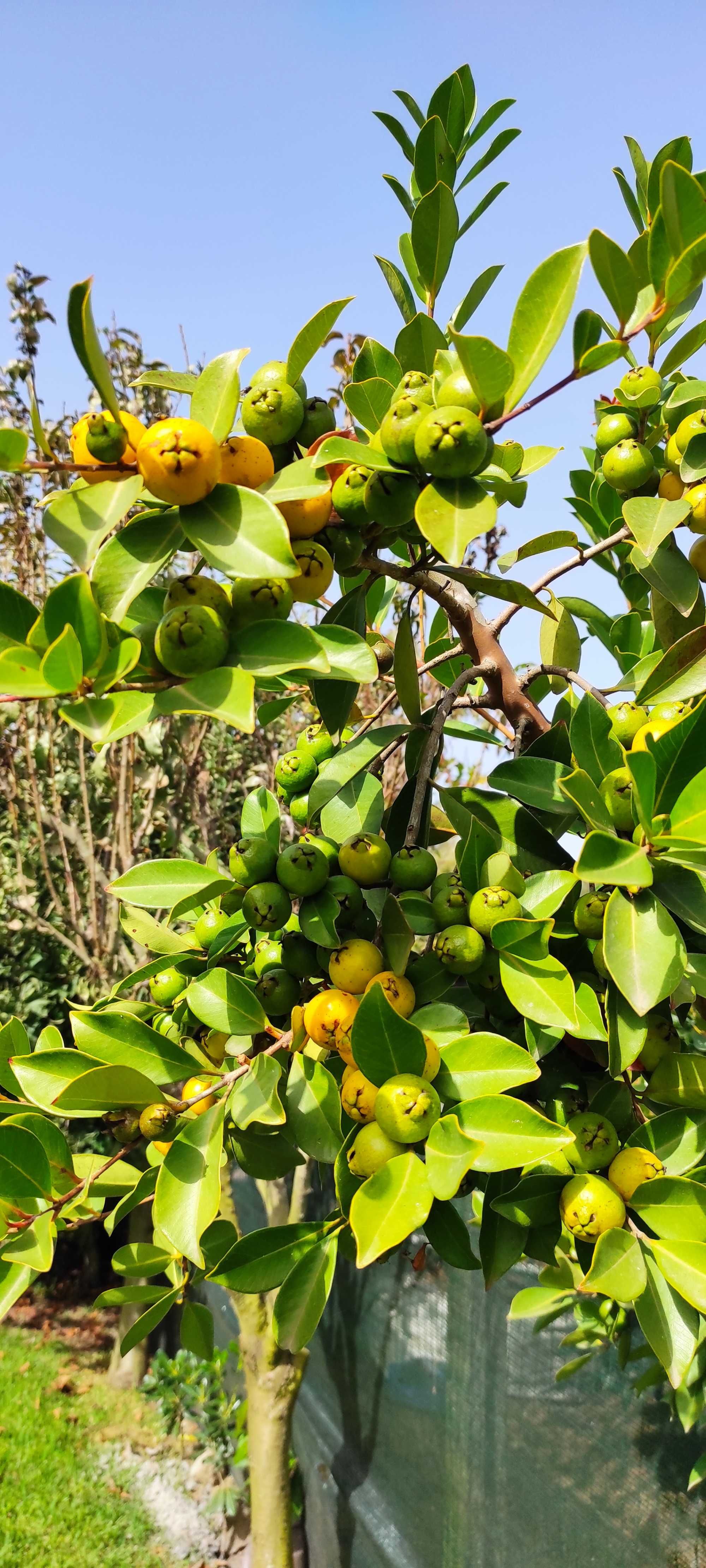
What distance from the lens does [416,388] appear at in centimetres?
79

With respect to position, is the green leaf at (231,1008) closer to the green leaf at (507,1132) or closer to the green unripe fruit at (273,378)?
the green leaf at (507,1132)

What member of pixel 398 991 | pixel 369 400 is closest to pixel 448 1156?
pixel 398 991

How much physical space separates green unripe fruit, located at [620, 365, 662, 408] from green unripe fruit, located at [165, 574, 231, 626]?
51 centimetres

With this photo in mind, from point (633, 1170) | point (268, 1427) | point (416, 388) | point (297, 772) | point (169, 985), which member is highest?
point (416, 388)

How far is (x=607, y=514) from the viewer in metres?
1.27

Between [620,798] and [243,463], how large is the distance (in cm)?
41

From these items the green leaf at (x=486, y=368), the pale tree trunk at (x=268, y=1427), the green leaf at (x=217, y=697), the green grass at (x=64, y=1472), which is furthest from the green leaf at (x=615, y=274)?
the green grass at (x=64, y=1472)

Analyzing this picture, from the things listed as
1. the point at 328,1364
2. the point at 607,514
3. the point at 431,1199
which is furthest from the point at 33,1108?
the point at 328,1364

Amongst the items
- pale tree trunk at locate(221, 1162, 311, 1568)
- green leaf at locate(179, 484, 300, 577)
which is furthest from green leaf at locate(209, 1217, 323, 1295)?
pale tree trunk at locate(221, 1162, 311, 1568)

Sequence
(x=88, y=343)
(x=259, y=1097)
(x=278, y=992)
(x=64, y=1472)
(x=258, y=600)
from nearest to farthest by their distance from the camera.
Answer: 1. (x=88, y=343)
2. (x=258, y=600)
3. (x=259, y=1097)
4. (x=278, y=992)
5. (x=64, y=1472)

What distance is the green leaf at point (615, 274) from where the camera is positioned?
33.0 inches

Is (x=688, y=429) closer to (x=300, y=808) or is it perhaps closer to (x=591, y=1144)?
(x=300, y=808)

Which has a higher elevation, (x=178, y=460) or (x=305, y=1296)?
(x=178, y=460)

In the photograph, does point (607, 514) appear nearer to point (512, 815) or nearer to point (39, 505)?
point (512, 815)
